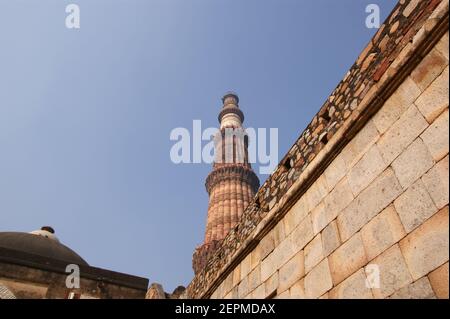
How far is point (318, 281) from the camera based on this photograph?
2.85 meters


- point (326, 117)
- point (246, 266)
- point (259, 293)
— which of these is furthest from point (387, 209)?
point (246, 266)

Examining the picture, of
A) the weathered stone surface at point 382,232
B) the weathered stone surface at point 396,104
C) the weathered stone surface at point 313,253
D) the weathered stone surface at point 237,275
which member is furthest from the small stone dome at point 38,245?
the weathered stone surface at point 396,104

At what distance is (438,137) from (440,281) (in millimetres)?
905

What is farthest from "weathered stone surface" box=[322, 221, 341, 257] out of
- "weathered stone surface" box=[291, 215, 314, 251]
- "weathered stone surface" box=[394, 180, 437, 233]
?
"weathered stone surface" box=[394, 180, 437, 233]

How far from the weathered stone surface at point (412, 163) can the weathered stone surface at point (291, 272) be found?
1341 mm

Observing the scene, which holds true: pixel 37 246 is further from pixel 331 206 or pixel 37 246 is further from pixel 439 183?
pixel 439 183

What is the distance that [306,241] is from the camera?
321 cm

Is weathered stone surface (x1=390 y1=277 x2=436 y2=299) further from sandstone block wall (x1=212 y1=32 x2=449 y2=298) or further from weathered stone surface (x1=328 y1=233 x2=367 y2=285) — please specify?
weathered stone surface (x1=328 y1=233 x2=367 y2=285)

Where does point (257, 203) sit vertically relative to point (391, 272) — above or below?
above

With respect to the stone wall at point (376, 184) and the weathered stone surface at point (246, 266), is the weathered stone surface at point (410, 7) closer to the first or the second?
the stone wall at point (376, 184)

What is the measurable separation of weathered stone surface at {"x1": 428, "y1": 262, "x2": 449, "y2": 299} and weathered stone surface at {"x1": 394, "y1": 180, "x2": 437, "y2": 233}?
309 millimetres

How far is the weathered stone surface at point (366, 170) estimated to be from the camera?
2.56m
